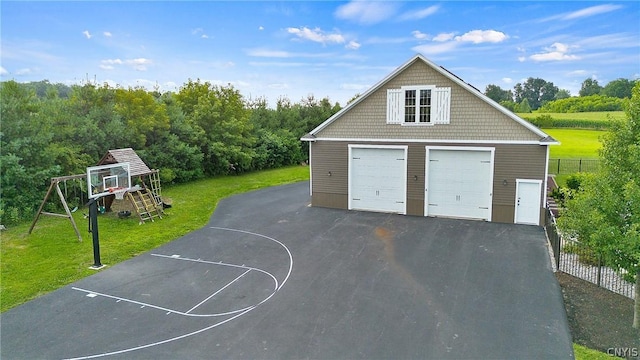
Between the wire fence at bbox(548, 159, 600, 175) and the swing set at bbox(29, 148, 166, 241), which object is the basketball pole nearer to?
the swing set at bbox(29, 148, 166, 241)

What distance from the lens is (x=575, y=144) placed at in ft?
126

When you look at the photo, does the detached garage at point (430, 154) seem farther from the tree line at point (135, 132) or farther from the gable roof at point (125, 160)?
the tree line at point (135, 132)

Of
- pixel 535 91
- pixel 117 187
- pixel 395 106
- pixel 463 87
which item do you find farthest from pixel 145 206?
pixel 535 91

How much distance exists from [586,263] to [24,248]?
16.6 m

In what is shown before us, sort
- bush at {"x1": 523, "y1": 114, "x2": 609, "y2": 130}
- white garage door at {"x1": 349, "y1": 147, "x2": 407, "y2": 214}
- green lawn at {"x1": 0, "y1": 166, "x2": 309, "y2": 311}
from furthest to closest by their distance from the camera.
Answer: bush at {"x1": 523, "y1": 114, "x2": 609, "y2": 130} < white garage door at {"x1": 349, "y1": 147, "x2": 407, "y2": 214} < green lawn at {"x1": 0, "y1": 166, "x2": 309, "y2": 311}

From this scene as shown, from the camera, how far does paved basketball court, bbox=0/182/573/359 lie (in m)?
6.74

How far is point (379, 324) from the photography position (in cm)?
741

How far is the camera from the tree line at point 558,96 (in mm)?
56950

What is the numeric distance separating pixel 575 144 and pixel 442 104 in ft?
102

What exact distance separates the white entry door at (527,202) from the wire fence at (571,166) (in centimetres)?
1457

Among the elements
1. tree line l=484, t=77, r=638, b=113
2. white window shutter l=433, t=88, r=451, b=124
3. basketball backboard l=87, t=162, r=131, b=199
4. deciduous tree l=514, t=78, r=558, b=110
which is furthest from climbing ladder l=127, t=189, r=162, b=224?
deciduous tree l=514, t=78, r=558, b=110

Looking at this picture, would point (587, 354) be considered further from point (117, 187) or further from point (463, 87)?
point (117, 187)

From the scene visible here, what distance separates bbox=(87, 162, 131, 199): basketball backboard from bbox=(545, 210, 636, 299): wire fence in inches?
550

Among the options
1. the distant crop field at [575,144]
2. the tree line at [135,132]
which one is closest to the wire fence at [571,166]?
the distant crop field at [575,144]
